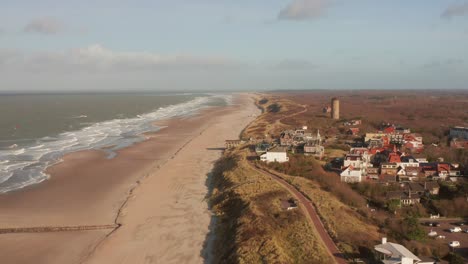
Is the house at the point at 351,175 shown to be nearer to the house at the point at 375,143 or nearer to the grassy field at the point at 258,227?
the grassy field at the point at 258,227

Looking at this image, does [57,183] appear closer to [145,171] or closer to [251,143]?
[145,171]

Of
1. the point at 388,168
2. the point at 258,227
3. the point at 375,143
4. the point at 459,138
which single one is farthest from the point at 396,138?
the point at 258,227

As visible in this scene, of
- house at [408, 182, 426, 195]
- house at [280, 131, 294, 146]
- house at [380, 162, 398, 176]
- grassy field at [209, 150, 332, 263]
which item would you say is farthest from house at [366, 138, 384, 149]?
grassy field at [209, 150, 332, 263]

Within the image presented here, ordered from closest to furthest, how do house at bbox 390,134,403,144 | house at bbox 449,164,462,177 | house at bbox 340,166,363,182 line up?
house at bbox 340,166,363,182, house at bbox 449,164,462,177, house at bbox 390,134,403,144

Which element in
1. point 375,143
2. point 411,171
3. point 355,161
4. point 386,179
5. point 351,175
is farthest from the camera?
point 375,143

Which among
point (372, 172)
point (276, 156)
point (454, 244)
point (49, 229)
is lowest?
point (49, 229)

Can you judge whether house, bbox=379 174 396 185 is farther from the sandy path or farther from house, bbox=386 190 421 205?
the sandy path

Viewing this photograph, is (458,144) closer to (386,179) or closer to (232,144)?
(386,179)
